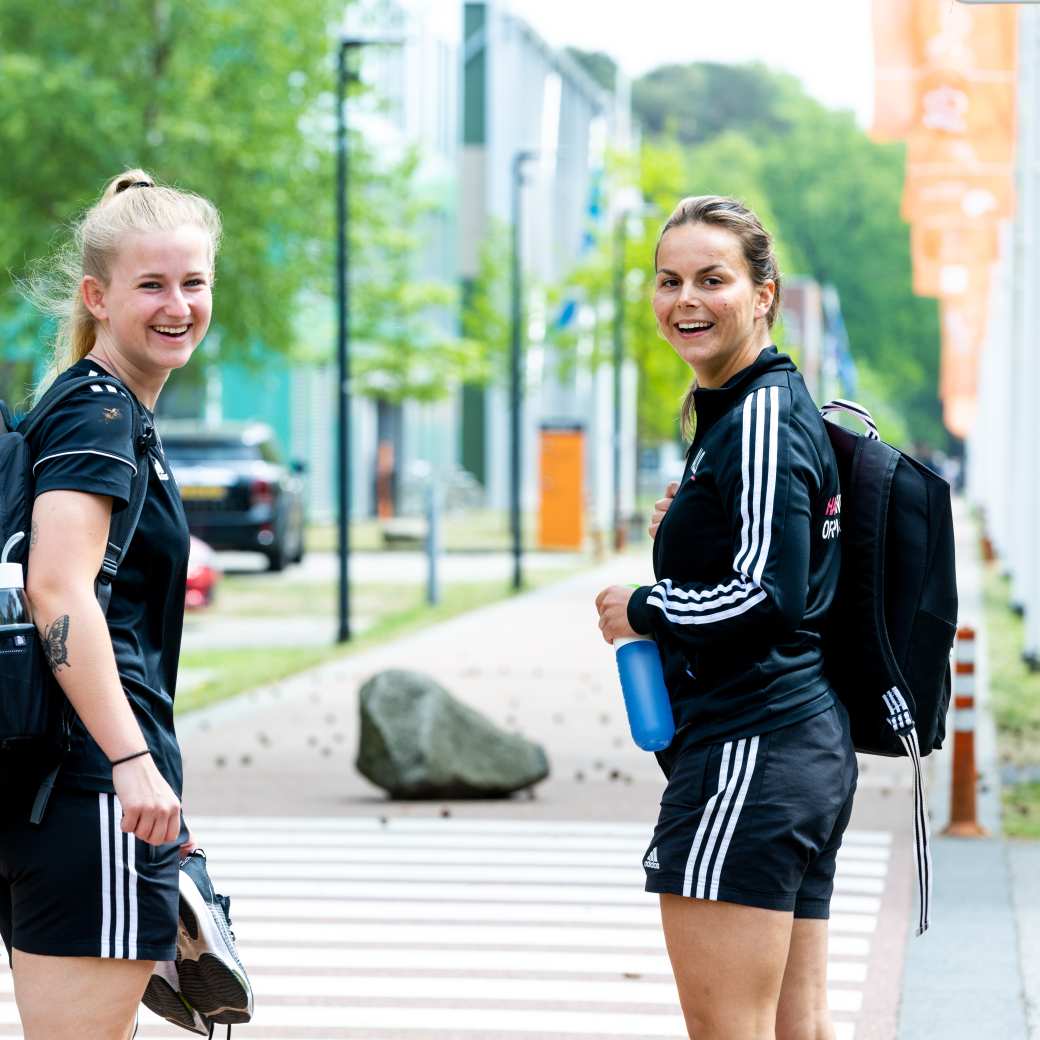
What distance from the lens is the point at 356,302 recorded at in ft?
119

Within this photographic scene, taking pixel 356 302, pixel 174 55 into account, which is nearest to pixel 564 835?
pixel 174 55

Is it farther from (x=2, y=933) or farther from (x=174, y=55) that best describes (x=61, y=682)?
(x=174, y=55)

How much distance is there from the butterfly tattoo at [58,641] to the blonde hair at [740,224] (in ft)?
3.79

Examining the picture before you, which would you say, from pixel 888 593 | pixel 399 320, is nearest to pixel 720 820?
pixel 888 593

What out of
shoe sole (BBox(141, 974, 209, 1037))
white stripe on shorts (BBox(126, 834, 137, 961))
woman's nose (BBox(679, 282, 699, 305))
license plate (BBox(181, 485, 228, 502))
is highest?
woman's nose (BBox(679, 282, 699, 305))

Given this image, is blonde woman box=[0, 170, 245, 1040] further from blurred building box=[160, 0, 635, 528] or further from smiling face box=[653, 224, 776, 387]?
blurred building box=[160, 0, 635, 528]

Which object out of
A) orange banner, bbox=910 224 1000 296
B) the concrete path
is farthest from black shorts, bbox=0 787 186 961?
orange banner, bbox=910 224 1000 296

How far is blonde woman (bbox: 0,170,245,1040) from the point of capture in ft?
10.1

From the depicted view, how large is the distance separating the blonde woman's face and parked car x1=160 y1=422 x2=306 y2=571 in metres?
22.6

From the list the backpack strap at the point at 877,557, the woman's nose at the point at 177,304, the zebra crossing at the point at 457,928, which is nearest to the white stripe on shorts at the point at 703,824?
the backpack strap at the point at 877,557

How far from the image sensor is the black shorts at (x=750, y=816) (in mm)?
3377

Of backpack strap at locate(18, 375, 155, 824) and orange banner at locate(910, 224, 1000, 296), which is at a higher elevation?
orange banner at locate(910, 224, 1000, 296)

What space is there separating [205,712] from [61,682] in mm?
10494

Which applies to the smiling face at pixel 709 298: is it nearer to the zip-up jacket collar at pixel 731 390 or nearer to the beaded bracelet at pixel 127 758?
the zip-up jacket collar at pixel 731 390
